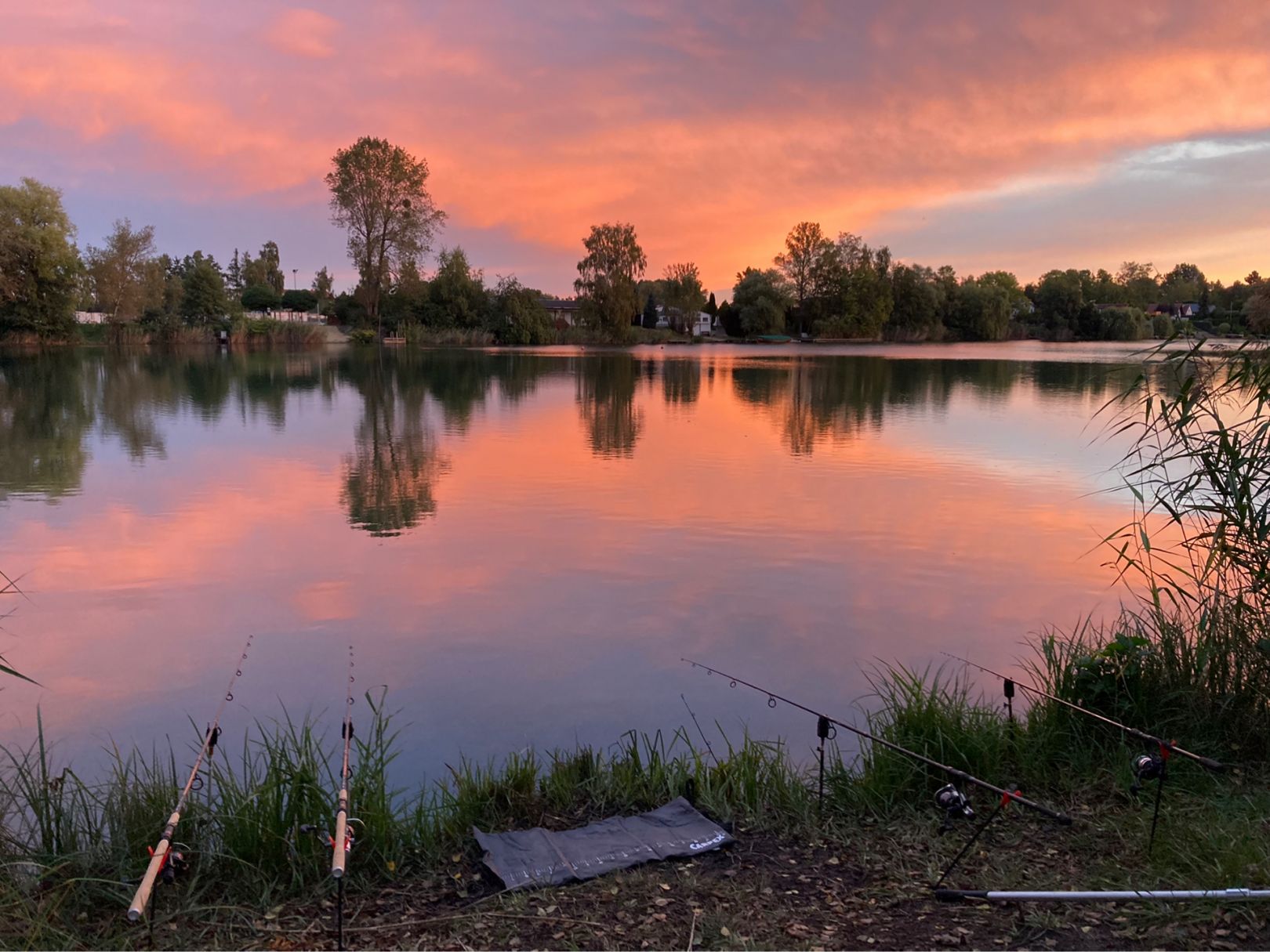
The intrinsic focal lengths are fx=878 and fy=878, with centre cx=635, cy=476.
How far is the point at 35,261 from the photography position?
158ft

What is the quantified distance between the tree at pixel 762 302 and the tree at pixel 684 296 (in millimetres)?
4818

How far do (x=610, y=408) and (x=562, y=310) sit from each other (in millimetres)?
79175

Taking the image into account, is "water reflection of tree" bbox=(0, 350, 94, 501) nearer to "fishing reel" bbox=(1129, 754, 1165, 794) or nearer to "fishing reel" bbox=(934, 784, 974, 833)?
"fishing reel" bbox=(934, 784, 974, 833)

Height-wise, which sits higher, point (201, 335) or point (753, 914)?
point (201, 335)

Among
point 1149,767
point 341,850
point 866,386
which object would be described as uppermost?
point 866,386

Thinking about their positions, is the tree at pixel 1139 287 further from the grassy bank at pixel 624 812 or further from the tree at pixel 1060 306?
the grassy bank at pixel 624 812

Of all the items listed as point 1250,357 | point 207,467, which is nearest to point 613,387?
point 207,467

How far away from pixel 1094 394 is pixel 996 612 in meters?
24.5

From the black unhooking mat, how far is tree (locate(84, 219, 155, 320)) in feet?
218

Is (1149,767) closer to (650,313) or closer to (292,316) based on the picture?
(292,316)

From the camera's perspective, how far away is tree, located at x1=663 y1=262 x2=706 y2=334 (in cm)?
10344

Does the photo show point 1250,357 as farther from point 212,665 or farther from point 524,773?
point 212,665

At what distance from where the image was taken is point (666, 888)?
11.1 ft

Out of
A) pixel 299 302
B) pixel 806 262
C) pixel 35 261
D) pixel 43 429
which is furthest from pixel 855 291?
pixel 43 429
